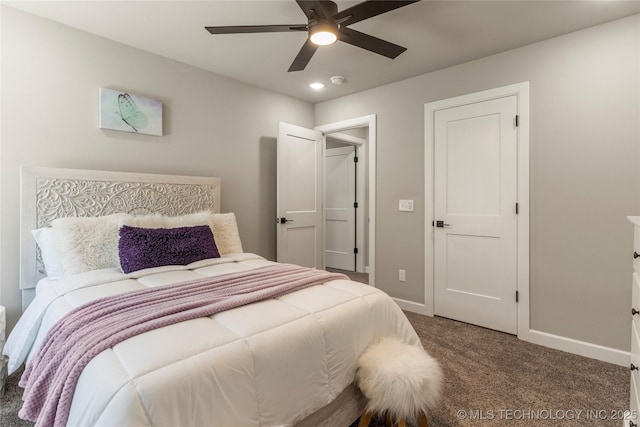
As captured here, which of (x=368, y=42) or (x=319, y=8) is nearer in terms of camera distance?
(x=319, y=8)

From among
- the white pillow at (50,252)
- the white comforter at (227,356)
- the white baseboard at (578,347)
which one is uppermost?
the white pillow at (50,252)

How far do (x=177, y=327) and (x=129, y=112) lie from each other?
7.46 ft

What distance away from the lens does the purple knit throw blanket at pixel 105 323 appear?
1.06 metres

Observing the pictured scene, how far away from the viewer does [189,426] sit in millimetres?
984

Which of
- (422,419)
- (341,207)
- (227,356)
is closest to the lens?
(227,356)

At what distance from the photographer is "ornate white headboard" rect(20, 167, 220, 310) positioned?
87.9 inches

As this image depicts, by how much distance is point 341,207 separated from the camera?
217 inches

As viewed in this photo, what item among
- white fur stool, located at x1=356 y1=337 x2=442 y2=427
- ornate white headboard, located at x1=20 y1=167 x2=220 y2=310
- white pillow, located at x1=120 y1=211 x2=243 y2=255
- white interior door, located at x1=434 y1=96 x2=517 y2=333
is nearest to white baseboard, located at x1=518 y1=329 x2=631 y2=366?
white interior door, located at x1=434 y1=96 x2=517 y2=333

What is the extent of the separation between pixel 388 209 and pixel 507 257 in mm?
1275

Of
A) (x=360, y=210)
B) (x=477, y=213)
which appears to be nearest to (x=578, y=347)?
(x=477, y=213)

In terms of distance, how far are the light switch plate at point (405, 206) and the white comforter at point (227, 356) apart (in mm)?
1801

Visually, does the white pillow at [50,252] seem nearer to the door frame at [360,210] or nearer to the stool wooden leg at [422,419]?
the stool wooden leg at [422,419]

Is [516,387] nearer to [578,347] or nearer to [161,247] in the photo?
[578,347]

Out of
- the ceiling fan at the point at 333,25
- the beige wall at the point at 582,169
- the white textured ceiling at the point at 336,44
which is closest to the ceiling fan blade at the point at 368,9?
the ceiling fan at the point at 333,25
